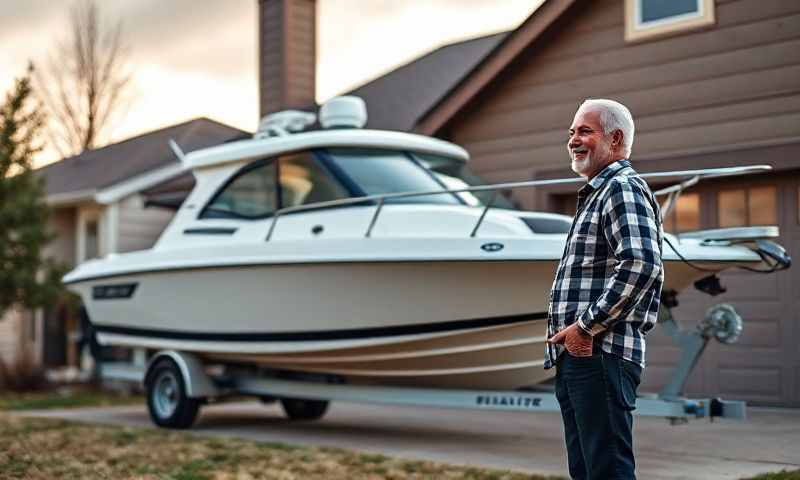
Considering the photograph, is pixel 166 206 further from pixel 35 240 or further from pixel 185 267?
pixel 35 240

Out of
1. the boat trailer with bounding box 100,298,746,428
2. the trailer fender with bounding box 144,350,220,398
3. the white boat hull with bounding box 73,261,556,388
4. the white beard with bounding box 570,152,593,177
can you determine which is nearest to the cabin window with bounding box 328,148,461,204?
the white boat hull with bounding box 73,261,556,388

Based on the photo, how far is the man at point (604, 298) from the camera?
3236mm

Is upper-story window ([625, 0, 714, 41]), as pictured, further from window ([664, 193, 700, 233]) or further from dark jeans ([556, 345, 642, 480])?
dark jeans ([556, 345, 642, 480])

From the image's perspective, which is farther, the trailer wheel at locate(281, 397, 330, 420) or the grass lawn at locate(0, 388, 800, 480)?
the trailer wheel at locate(281, 397, 330, 420)

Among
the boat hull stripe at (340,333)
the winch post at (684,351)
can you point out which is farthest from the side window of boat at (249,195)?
the winch post at (684,351)

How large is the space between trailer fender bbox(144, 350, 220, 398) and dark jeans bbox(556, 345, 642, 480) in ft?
19.2

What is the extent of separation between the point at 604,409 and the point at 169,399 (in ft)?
20.8

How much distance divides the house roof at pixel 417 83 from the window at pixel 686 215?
4908 mm

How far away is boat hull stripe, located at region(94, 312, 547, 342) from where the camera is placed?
6789 millimetres

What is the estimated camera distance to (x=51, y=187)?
18.1 metres

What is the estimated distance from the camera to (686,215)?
9.42m

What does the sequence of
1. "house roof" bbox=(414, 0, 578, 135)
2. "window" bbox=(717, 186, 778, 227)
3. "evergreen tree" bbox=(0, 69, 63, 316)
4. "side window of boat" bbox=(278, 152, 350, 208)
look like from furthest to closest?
"evergreen tree" bbox=(0, 69, 63, 316), "house roof" bbox=(414, 0, 578, 135), "window" bbox=(717, 186, 778, 227), "side window of boat" bbox=(278, 152, 350, 208)

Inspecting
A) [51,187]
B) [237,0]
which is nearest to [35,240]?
[51,187]

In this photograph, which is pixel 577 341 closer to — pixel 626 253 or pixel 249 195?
pixel 626 253
